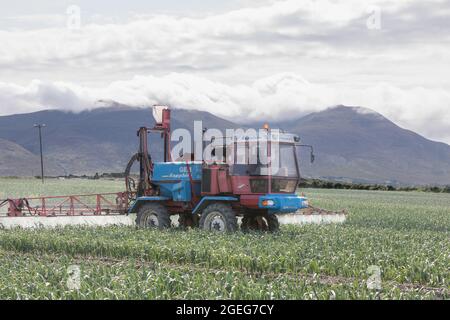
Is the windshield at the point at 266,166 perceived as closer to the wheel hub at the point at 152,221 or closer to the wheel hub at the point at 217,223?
the wheel hub at the point at 217,223

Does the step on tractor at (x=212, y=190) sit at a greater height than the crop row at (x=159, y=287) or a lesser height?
greater

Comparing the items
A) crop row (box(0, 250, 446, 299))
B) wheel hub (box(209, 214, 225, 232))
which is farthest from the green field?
wheel hub (box(209, 214, 225, 232))

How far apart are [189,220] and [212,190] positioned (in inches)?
95.9

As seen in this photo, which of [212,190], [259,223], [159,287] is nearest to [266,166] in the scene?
[212,190]

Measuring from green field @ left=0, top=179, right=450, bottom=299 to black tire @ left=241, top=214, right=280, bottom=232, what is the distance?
0.77m

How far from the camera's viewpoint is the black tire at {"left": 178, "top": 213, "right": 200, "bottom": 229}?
26.0 meters

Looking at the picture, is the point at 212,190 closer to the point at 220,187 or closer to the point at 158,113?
the point at 220,187

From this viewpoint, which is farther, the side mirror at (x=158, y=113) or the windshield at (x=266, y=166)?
the side mirror at (x=158, y=113)

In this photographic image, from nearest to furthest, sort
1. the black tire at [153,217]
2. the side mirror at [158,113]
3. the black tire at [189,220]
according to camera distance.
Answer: the black tire at [153,217]
the black tire at [189,220]
the side mirror at [158,113]

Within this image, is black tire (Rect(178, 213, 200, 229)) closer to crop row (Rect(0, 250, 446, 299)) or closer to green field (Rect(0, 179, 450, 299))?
green field (Rect(0, 179, 450, 299))

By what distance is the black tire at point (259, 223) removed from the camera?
81.4 ft

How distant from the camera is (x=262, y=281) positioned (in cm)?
1391

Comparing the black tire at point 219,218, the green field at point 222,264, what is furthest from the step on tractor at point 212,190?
the green field at point 222,264

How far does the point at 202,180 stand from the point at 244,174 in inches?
70.4
